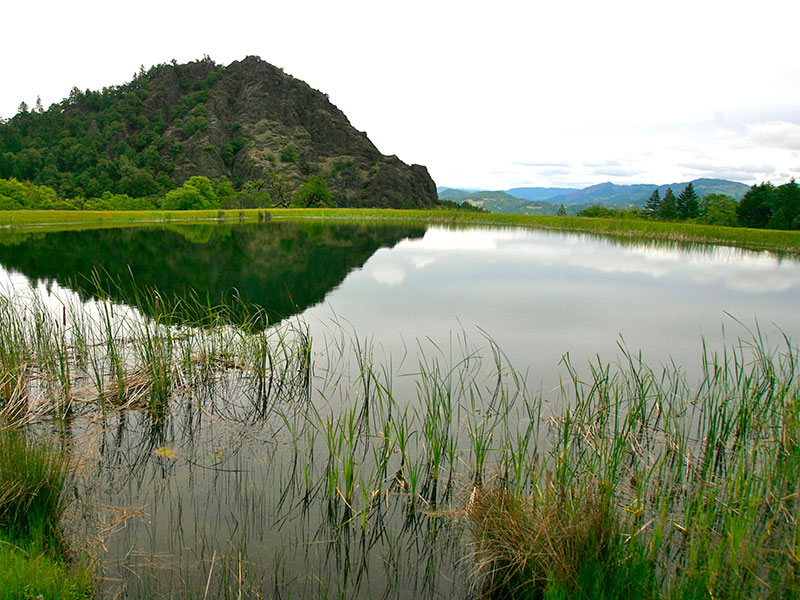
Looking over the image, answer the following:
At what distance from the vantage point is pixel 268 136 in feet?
429

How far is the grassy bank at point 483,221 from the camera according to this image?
100 ft

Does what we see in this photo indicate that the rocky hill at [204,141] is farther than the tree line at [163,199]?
Yes

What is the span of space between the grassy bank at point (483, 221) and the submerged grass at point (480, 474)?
3002 cm

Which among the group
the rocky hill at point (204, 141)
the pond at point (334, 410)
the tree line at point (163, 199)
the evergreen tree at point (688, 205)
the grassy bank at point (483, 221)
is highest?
A: the rocky hill at point (204, 141)

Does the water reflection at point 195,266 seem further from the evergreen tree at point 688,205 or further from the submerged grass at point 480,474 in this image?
the evergreen tree at point 688,205

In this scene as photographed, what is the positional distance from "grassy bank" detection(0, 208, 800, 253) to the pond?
18.8 m

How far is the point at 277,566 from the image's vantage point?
2934mm

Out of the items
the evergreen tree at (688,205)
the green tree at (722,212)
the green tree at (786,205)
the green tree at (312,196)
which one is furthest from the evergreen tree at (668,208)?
the green tree at (312,196)

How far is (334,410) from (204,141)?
431 feet

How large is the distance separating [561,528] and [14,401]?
5.01 m

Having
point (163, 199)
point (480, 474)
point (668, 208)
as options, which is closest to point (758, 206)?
point (668, 208)

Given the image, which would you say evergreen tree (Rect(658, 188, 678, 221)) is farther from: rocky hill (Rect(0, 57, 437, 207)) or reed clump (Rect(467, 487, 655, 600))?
reed clump (Rect(467, 487, 655, 600))

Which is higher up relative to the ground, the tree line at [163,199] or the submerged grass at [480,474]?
the tree line at [163,199]

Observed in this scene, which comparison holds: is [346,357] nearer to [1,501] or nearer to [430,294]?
[1,501]
